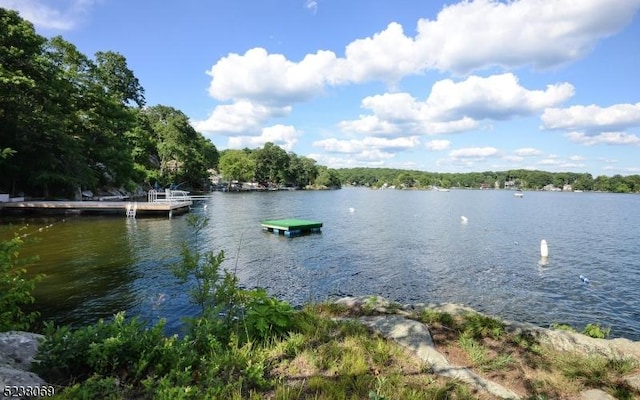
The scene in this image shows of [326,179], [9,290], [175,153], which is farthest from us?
[326,179]

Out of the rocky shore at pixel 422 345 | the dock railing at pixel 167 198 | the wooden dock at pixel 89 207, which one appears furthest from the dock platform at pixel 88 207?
the rocky shore at pixel 422 345

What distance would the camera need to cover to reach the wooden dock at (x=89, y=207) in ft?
92.8

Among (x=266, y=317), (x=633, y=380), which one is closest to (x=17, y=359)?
(x=266, y=317)

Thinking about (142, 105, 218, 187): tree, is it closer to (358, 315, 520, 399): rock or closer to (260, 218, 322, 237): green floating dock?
(260, 218, 322, 237): green floating dock

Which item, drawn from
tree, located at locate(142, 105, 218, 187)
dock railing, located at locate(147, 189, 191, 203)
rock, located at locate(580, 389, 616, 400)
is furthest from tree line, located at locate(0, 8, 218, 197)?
rock, located at locate(580, 389, 616, 400)

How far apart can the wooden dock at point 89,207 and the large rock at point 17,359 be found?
3042 centimetres

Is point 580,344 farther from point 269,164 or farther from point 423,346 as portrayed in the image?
point 269,164

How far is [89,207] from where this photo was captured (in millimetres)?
31250

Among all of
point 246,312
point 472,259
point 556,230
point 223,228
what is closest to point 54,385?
point 246,312

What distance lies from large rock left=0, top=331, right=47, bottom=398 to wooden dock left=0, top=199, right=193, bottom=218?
30.4 meters

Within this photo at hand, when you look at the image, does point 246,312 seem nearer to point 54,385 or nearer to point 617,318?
point 54,385

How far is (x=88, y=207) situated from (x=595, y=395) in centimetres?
3692

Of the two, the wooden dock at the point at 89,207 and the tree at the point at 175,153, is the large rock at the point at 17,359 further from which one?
the tree at the point at 175,153

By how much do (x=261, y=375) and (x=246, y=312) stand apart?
1688 mm
